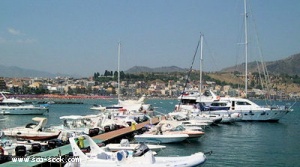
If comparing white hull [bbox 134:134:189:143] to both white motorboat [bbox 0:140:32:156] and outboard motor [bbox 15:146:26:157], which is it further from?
outboard motor [bbox 15:146:26:157]

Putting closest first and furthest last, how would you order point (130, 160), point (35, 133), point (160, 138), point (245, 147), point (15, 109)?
point (130, 160) < point (160, 138) < point (35, 133) < point (245, 147) < point (15, 109)

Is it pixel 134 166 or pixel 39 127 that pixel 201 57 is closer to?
pixel 39 127

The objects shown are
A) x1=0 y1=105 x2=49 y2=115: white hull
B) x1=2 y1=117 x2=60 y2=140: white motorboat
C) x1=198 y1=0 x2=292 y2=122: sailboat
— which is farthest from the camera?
x1=0 y1=105 x2=49 y2=115: white hull

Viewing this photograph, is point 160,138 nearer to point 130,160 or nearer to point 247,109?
point 130,160

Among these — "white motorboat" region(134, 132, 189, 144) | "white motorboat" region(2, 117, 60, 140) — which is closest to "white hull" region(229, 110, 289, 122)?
"white motorboat" region(134, 132, 189, 144)

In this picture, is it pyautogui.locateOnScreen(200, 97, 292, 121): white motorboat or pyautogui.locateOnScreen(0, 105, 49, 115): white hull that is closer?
pyautogui.locateOnScreen(200, 97, 292, 121): white motorboat

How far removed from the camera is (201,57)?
57.9 metres

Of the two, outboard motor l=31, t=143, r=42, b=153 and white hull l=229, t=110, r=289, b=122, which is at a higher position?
white hull l=229, t=110, r=289, b=122

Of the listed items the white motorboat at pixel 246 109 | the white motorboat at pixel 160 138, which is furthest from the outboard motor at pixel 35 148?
the white motorboat at pixel 246 109

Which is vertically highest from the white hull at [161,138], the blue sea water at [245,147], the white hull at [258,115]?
the white hull at [258,115]

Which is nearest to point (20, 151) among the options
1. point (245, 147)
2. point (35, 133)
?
point (35, 133)

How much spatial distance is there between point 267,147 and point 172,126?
7793 mm

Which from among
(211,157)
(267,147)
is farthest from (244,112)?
(211,157)

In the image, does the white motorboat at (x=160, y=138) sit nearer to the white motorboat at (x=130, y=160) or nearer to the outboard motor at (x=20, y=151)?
the white motorboat at (x=130, y=160)
